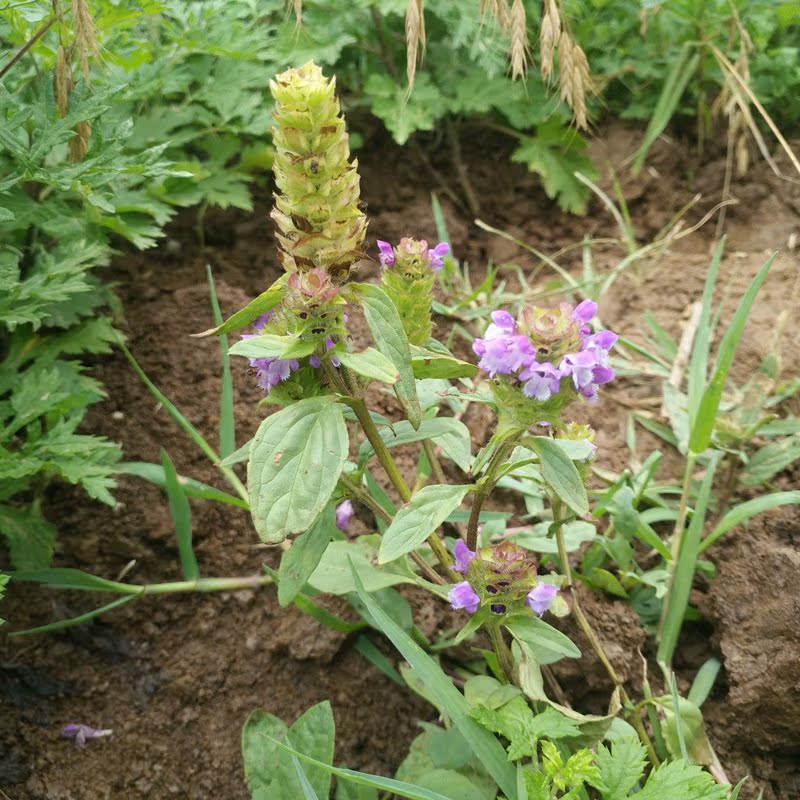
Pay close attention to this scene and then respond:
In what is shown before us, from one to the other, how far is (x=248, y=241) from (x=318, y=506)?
1650 mm

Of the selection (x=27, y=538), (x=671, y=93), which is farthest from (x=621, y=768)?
(x=671, y=93)

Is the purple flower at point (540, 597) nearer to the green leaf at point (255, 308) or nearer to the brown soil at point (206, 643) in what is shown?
the brown soil at point (206, 643)

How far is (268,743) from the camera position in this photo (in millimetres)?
1427

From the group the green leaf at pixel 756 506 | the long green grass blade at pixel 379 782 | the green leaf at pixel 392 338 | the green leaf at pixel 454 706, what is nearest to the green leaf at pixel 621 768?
the green leaf at pixel 454 706

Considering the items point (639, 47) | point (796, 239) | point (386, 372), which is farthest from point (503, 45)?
point (386, 372)

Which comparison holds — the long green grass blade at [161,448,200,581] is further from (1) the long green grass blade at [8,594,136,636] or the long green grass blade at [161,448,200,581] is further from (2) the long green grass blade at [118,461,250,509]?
(1) the long green grass blade at [8,594,136,636]

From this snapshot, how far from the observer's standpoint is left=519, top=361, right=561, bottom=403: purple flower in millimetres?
1072

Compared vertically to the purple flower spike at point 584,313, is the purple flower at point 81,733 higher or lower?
lower

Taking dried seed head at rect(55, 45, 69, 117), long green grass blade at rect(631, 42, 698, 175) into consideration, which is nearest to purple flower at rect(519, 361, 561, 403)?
dried seed head at rect(55, 45, 69, 117)

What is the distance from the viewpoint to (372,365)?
1062 millimetres

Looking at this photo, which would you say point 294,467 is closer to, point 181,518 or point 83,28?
point 181,518

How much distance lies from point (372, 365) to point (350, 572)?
55 cm

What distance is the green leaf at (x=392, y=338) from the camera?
3.52 ft

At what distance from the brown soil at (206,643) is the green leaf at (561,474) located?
0.55 m
